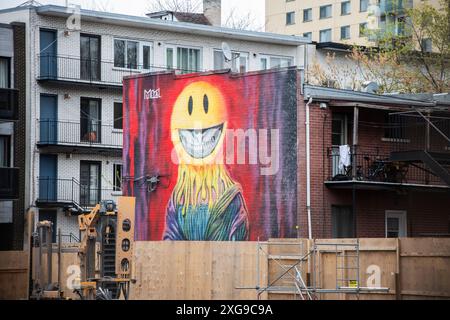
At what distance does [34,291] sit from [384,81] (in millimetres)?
24213

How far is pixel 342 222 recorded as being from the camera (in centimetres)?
3528

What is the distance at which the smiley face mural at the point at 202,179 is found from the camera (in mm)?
36188

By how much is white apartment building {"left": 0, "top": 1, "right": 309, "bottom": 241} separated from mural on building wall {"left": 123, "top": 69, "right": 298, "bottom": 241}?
815cm

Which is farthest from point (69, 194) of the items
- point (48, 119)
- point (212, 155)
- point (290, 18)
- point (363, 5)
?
point (363, 5)

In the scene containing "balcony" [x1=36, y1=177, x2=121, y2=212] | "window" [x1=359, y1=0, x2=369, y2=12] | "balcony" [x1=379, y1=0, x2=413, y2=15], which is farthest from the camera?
"balcony" [x1=36, y1=177, x2=121, y2=212]

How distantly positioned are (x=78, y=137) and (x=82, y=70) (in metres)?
3.20

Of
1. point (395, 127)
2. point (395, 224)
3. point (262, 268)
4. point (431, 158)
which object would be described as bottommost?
point (262, 268)

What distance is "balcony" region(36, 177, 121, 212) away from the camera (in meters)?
47.2

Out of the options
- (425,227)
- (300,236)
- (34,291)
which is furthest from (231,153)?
(34,291)

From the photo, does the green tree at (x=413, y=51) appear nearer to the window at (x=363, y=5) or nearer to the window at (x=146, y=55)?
the window at (x=363, y=5)

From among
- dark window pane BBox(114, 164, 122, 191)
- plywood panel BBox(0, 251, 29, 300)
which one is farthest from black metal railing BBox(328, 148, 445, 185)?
dark window pane BBox(114, 164, 122, 191)

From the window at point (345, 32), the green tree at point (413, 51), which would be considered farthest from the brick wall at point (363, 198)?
the window at point (345, 32)

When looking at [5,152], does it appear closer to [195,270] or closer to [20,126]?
[195,270]

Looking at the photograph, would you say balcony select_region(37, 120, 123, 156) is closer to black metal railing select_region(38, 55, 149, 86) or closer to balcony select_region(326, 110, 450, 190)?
black metal railing select_region(38, 55, 149, 86)
